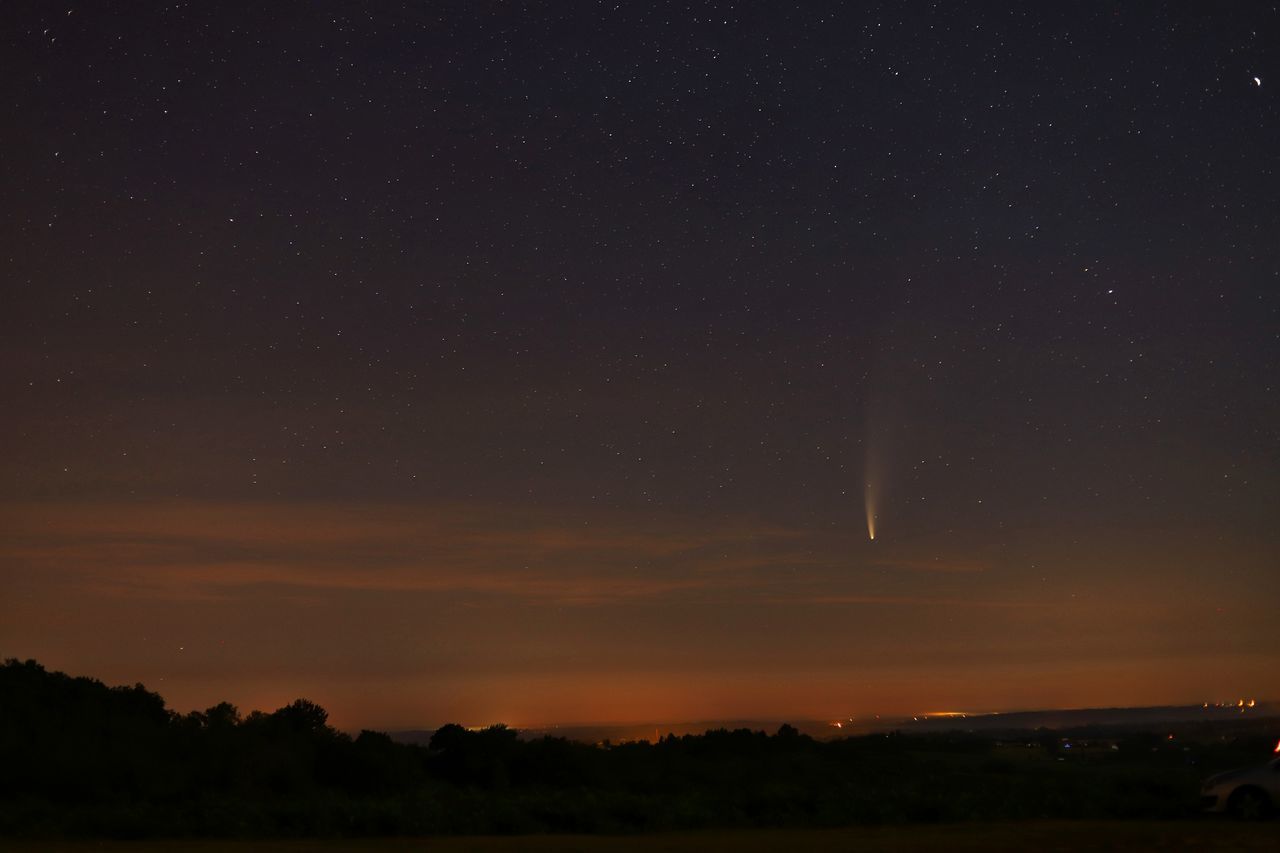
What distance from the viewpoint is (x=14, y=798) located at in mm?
29688

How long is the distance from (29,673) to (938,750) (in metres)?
36.6

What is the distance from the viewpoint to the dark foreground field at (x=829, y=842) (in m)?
21.2

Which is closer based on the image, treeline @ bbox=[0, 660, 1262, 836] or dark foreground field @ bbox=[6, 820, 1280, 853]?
dark foreground field @ bbox=[6, 820, 1280, 853]

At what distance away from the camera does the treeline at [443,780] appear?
2572 cm

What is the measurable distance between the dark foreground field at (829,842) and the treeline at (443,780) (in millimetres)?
1965

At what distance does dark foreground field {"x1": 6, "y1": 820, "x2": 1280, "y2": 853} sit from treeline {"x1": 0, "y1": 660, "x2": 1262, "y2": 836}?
197cm

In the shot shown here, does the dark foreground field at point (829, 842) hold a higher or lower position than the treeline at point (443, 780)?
Result: lower

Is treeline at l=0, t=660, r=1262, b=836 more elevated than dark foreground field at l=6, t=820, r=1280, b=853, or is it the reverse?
treeline at l=0, t=660, r=1262, b=836

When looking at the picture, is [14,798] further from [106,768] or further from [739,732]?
[739,732]

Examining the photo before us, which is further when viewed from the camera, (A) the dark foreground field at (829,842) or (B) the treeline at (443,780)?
(B) the treeline at (443,780)

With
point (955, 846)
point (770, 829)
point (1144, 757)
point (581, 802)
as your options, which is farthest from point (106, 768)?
point (1144, 757)

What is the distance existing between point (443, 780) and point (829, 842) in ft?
57.3

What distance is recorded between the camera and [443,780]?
123 feet

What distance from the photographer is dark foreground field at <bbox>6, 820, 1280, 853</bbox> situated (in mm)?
21203
